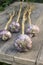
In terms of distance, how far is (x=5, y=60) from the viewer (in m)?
0.88

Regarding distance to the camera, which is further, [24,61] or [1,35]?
[1,35]

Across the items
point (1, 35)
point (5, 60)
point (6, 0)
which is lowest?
point (5, 60)

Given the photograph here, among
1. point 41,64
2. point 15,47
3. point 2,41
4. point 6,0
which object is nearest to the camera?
point 41,64

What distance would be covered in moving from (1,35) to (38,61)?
291mm

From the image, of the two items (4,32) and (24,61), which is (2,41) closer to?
(4,32)

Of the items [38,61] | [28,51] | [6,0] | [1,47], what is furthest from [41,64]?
[6,0]

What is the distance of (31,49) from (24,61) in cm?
10

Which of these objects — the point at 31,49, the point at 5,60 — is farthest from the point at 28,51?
the point at 5,60

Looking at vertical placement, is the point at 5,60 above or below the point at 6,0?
below

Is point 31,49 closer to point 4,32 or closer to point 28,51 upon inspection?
point 28,51

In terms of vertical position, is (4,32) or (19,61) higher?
(4,32)

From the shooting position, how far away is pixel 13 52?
0.88 metres

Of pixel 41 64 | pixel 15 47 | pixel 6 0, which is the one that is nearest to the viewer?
pixel 41 64

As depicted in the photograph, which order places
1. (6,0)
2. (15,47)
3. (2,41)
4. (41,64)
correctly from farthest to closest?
(6,0), (2,41), (15,47), (41,64)
